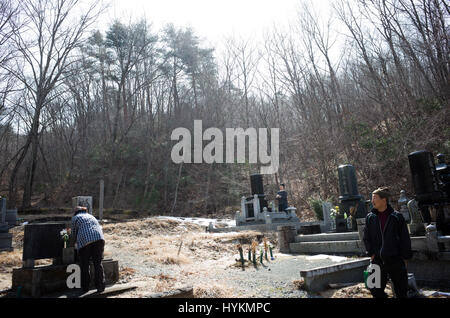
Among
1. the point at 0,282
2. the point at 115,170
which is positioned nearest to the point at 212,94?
the point at 115,170

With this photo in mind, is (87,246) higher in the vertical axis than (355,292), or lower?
higher

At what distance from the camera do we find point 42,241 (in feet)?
20.5

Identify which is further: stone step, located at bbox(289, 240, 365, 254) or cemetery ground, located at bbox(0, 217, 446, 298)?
stone step, located at bbox(289, 240, 365, 254)

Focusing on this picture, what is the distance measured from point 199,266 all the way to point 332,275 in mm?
3844

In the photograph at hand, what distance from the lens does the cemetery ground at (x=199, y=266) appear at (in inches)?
209

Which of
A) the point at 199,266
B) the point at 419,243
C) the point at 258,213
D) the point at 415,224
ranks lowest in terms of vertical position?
the point at 199,266

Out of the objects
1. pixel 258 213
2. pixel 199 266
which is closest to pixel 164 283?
pixel 199 266

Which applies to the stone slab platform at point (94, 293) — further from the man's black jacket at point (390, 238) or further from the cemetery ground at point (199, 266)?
the man's black jacket at point (390, 238)

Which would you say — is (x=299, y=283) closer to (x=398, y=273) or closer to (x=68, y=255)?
(x=398, y=273)

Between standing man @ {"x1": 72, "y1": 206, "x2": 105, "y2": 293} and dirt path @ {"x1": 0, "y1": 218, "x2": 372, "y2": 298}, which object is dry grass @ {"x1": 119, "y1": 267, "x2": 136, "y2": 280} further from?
standing man @ {"x1": 72, "y1": 206, "x2": 105, "y2": 293}

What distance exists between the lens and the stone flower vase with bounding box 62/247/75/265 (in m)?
6.38

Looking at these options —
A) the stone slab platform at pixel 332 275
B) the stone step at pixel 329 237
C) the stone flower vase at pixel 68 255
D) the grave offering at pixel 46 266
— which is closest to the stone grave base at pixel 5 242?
the grave offering at pixel 46 266

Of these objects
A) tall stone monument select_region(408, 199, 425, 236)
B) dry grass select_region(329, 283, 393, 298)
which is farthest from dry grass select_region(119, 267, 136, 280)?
tall stone monument select_region(408, 199, 425, 236)

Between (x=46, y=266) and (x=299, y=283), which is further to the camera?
(x=46, y=266)
